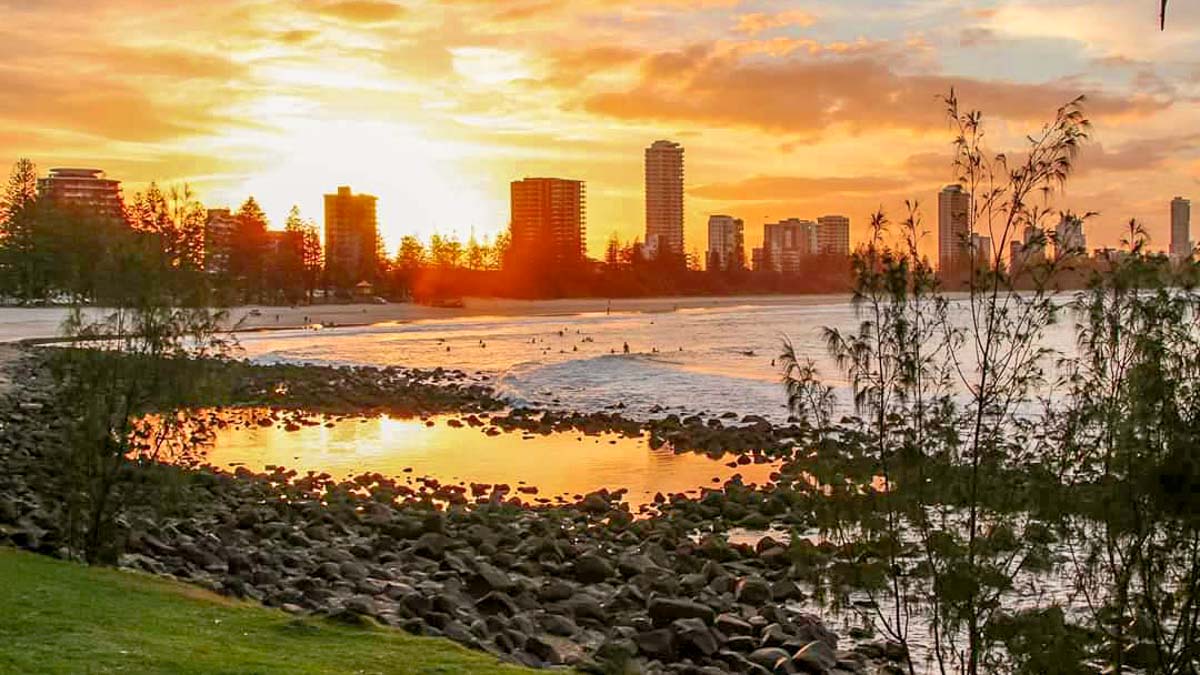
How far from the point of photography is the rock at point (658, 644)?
1095 centimetres

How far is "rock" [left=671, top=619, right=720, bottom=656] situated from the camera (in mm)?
11031

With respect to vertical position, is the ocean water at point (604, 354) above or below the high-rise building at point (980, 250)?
below

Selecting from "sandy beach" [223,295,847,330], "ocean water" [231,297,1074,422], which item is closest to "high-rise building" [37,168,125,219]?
"sandy beach" [223,295,847,330]

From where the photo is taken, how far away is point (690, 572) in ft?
48.8

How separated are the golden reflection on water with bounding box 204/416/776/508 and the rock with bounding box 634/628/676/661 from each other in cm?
924

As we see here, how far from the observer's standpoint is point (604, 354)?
61.5 metres

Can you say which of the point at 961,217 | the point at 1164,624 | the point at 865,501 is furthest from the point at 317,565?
the point at 1164,624

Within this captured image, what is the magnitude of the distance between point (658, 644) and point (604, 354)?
5051 centimetres

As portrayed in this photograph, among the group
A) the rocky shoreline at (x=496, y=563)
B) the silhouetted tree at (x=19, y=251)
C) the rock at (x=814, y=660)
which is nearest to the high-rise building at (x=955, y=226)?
the rocky shoreline at (x=496, y=563)

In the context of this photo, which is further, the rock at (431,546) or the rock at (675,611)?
the rock at (431,546)

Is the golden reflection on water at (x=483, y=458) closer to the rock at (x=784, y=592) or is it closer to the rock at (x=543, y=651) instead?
the rock at (x=784, y=592)

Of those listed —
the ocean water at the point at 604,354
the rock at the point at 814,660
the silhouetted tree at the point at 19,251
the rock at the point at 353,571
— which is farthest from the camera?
the silhouetted tree at the point at 19,251

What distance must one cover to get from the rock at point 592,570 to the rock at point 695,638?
10.1 ft

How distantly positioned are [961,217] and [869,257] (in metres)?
0.79
